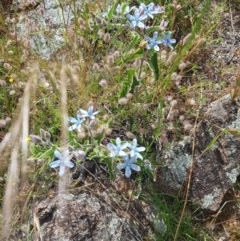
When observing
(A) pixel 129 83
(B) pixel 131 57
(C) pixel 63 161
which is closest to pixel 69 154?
(C) pixel 63 161

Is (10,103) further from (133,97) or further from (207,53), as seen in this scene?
(207,53)

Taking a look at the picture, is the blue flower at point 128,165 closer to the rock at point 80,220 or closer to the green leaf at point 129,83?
the rock at point 80,220

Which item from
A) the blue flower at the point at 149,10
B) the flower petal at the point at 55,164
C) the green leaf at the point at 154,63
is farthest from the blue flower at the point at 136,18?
the flower petal at the point at 55,164

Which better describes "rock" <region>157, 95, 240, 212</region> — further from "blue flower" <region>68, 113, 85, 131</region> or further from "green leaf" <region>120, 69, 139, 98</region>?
"blue flower" <region>68, 113, 85, 131</region>

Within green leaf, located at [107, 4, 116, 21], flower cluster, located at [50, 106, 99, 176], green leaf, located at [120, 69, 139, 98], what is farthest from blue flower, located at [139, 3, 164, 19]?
flower cluster, located at [50, 106, 99, 176]

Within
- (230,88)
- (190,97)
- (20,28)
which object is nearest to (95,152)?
(190,97)
